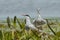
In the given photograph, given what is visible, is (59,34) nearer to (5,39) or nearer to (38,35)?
(38,35)

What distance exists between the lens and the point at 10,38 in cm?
128

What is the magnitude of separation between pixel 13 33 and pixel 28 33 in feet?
0.26

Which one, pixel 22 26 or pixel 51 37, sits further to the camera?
pixel 22 26

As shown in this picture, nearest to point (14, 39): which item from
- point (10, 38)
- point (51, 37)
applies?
point (10, 38)

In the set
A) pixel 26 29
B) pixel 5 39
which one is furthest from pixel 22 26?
pixel 5 39

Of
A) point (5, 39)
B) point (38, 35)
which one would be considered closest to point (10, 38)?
point (5, 39)

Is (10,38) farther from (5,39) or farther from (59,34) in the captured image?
(59,34)

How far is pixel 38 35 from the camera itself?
4.14 ft

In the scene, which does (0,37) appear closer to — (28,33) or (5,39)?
(5,39)

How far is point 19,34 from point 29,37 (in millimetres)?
51

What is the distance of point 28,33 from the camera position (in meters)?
1.33

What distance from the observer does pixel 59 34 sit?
1.23 meters

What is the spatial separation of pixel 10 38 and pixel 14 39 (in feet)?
0.16

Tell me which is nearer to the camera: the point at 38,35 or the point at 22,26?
the point at 38,35
